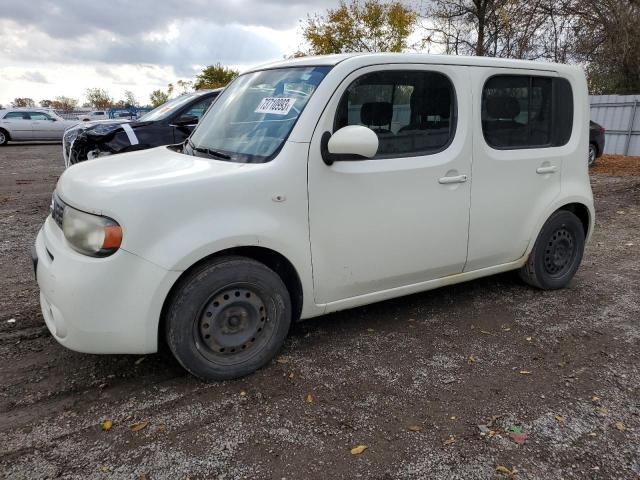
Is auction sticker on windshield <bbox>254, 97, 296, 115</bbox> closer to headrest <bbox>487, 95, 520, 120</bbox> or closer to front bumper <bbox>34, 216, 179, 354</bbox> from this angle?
front bumper <bbox>34, 216, 179, 354</bbox>

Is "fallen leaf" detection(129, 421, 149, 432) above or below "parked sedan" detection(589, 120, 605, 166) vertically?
below

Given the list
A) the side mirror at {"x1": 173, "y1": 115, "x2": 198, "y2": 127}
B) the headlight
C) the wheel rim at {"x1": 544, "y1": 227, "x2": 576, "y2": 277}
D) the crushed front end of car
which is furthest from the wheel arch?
the crushed front end of car

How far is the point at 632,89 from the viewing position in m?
18.5

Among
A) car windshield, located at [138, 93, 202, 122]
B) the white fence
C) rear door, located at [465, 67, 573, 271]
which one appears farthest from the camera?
the white fence

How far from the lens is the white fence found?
15805 millimetres

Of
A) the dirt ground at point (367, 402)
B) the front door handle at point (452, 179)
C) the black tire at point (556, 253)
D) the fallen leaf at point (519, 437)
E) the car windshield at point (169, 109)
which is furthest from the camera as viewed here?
the car windshield at point (169, 109)

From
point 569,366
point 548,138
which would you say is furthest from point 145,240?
point 548,138

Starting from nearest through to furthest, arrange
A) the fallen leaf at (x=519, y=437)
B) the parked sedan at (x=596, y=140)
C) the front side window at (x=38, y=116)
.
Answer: the fallen leaf at (x=519, y=437)
the parked sedan at (x=596, y=140)
the front side window at (x=38, y=116)

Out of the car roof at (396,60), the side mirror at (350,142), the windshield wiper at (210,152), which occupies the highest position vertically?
the car roof at (396,60)

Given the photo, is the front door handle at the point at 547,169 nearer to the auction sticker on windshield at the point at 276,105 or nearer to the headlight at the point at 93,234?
the auction sticker on windshield at the point at 276,105

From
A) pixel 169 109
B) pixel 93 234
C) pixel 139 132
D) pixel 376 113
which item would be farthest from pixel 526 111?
pixel 169 109

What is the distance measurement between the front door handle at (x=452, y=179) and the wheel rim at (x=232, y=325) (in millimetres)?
1546

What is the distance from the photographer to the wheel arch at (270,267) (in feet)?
9.46

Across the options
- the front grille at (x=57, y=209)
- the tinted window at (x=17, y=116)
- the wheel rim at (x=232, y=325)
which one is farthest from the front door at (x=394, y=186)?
the tinted window at (x=17, y=116)
